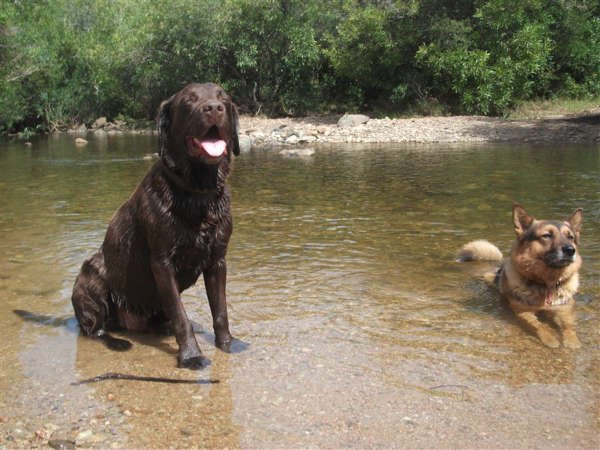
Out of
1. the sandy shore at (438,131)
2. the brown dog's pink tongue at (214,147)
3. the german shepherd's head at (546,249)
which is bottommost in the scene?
the german shepherd's head at (546,249)

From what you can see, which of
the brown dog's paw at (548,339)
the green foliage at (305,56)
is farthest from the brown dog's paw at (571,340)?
the green foliage at (305,56)

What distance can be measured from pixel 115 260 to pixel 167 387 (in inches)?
49.2

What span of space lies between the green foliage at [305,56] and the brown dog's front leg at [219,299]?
963 inches

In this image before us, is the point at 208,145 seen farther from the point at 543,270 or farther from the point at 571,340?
→ the point at 543,270

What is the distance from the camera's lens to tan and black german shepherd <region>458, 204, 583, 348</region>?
18.3 ft

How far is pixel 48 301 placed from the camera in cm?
618

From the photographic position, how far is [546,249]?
5.66 m

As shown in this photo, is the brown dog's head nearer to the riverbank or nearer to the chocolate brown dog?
the chocolate brown dog

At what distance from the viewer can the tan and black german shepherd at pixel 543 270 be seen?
18.3 feet

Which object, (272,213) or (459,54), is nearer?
(272,213)

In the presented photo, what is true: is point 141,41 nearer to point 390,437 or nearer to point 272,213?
point 272,213

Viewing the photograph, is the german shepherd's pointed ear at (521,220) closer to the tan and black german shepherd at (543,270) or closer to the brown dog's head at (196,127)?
the tan and black german shepherd at (543,270)

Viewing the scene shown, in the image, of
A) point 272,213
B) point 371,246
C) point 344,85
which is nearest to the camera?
point 371,246

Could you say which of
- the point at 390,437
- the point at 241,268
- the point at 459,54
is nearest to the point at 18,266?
the point at 241,268
